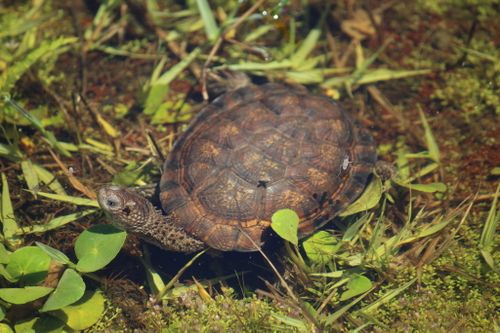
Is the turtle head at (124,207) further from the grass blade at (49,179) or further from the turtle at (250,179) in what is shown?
the grass blade at (49,179)

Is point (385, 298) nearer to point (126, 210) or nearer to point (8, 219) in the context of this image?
point (126, 210)

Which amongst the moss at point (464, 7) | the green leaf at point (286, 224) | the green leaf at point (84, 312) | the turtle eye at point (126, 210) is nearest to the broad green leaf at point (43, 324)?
the green leaf at point (84, 312)

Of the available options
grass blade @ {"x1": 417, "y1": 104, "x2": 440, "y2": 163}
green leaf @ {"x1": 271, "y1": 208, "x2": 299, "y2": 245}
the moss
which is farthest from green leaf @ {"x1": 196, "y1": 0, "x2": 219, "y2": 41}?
the moss

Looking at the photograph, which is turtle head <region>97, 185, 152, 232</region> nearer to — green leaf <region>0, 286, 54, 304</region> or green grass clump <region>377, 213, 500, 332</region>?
green leaf <region>0, 286, 54, 304</region>

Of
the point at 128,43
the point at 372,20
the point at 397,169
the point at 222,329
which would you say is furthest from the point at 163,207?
the point at 372,20

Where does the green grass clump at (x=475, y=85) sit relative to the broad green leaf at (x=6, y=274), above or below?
above
